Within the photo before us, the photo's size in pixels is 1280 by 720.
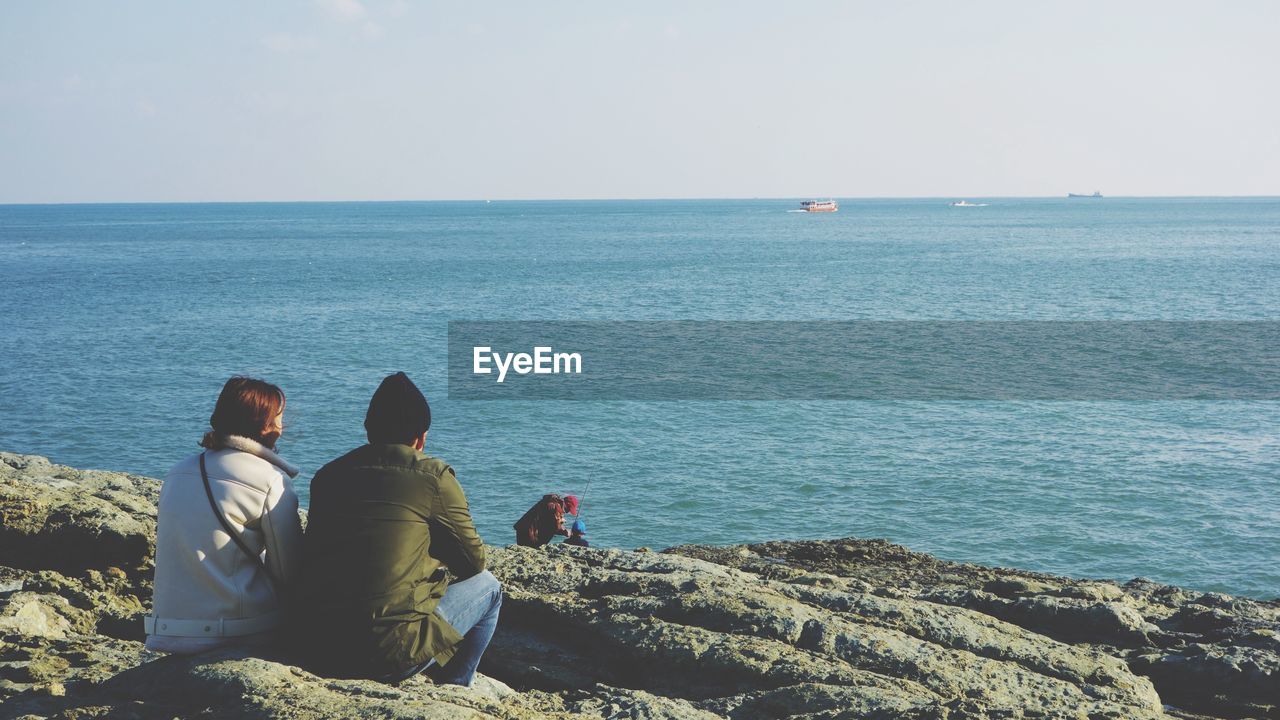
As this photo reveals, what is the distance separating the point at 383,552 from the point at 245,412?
92 centimetres

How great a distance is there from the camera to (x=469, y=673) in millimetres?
5367

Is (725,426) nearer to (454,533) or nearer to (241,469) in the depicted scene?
(454,533)

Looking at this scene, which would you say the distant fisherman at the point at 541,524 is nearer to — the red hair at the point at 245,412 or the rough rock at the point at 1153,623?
the rough rock at the point at 1153,623

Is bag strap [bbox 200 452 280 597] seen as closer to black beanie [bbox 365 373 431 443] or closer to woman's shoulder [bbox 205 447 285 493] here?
woman's shoulder [bbox 205 447 285 493]

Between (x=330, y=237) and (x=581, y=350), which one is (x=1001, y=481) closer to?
(x=581, y=350)

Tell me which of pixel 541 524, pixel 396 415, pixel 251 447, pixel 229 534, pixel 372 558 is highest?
pixel 396 415

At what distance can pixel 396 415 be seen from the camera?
4.98 metres

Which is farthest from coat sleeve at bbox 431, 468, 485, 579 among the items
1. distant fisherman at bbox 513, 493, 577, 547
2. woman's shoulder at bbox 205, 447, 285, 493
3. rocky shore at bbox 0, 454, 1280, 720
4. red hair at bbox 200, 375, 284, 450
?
distant fisherman at bbox 513, 493, 577, 547

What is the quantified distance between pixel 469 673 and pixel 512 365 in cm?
3748

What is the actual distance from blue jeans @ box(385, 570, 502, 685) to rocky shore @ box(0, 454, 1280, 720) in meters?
0.16

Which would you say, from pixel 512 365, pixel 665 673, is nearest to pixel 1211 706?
pixel 665 673

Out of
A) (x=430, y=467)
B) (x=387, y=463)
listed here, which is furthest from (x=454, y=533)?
(x=387, y=463)

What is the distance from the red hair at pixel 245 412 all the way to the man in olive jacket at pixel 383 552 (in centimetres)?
37

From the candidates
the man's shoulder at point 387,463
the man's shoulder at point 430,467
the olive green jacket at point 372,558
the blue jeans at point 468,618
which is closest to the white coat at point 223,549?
the olive green jacket at point 372,558
